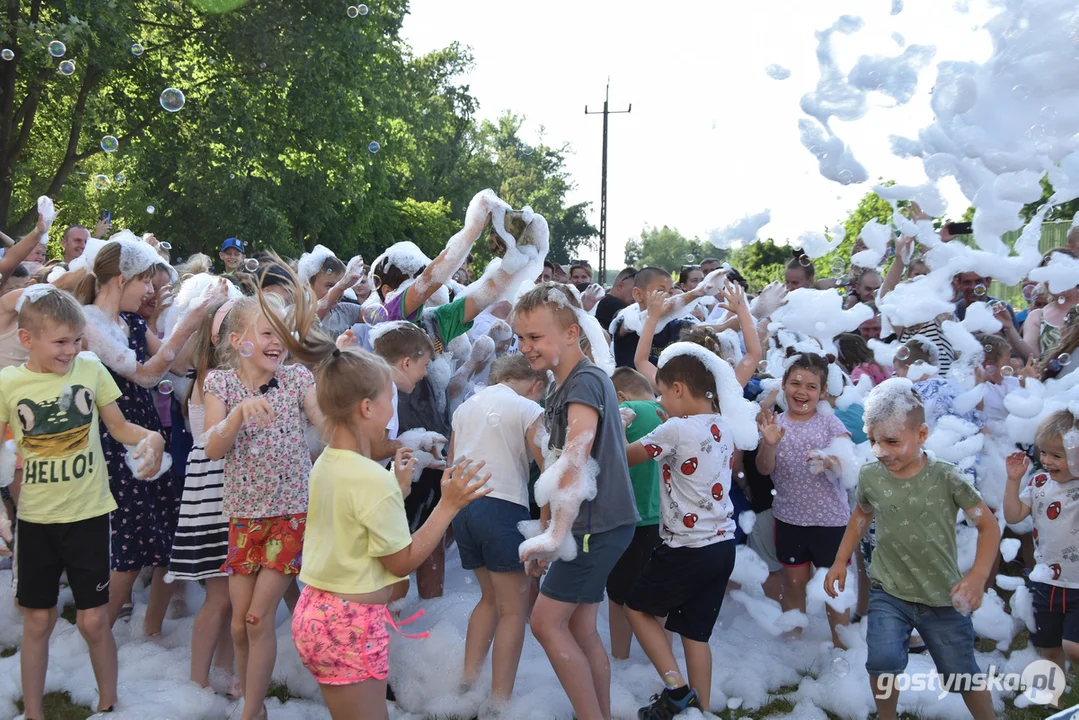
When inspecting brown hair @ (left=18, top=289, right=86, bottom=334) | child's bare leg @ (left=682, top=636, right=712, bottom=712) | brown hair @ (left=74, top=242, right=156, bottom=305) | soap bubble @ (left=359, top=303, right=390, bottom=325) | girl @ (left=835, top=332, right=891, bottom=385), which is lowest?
child's bare leg @ (left=682, top=636, right=712, bottom=712)

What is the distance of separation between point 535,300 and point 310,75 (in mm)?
16424

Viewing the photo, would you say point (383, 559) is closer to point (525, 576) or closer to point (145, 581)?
point (525, 576)

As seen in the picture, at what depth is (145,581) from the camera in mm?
5434

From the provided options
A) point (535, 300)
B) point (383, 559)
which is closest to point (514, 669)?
point (383, 559)

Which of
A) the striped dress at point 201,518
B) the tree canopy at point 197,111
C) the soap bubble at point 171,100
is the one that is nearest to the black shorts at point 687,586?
the striped dress at point 201,518

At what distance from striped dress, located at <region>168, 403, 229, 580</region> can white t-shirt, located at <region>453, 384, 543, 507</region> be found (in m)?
1.10

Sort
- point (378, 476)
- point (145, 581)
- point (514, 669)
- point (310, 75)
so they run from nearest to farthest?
point (378, 476)
point (514, 669)
point (145, 581)
point (310, 75)

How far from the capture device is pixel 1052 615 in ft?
13.6

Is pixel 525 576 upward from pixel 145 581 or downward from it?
upward

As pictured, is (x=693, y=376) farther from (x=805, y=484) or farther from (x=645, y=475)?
(x=805, y=484)

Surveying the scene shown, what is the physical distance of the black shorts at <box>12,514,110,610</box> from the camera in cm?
363

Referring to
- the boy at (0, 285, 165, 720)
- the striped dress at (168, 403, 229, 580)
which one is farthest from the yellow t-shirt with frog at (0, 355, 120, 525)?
the striped dress at (168, 403, 229, 580)

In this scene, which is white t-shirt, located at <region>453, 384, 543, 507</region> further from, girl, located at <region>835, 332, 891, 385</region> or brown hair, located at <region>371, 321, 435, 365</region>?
girl, located at <region>835, 332, 891, 385</region>

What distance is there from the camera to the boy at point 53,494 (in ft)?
11.8
